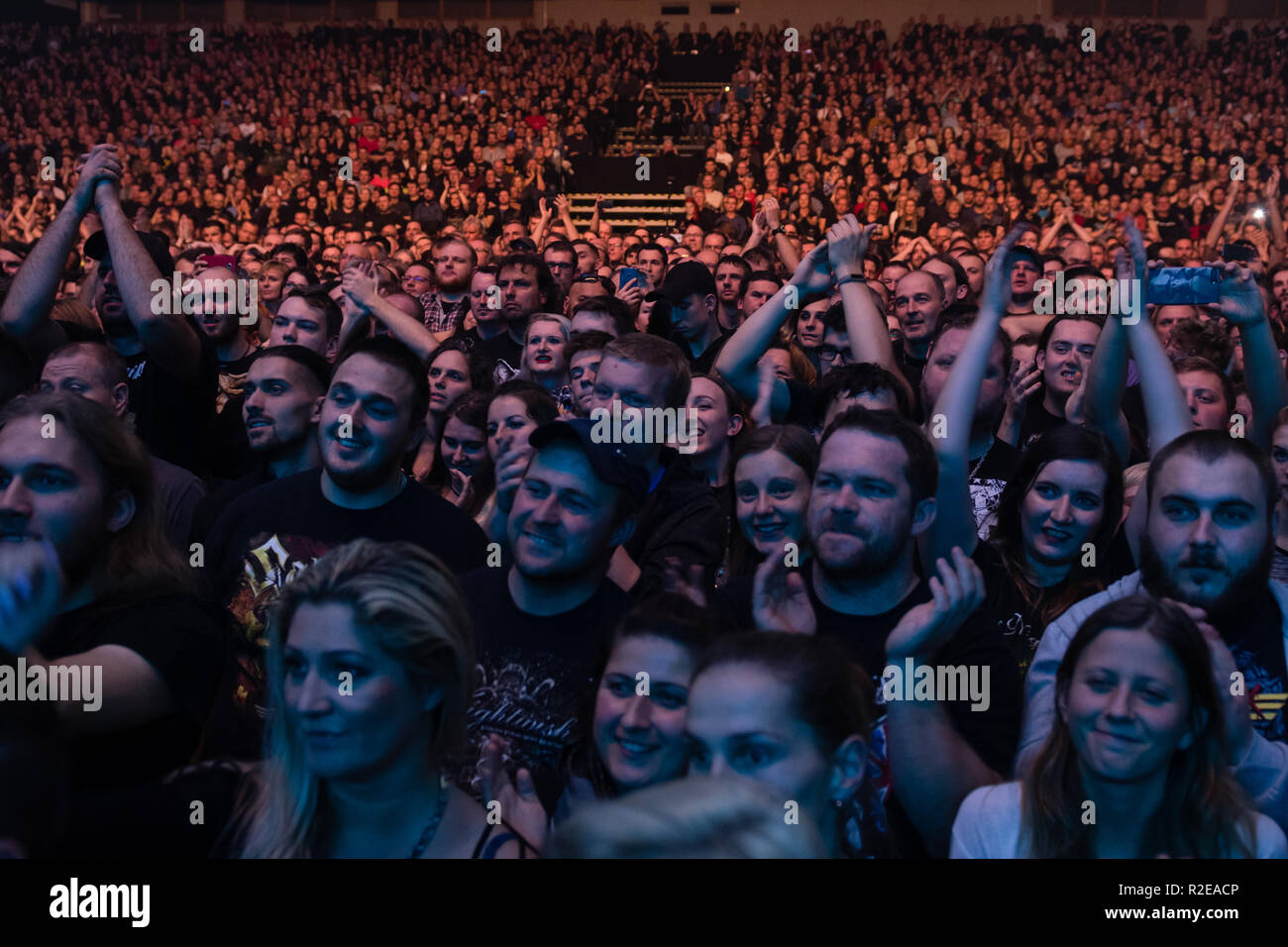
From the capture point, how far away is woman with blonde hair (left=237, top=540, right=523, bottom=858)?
6.93 ft

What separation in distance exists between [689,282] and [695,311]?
0.47 ft

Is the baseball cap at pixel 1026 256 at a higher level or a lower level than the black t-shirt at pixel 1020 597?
higher

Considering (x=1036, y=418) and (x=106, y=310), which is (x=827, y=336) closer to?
(x=1036, y=418)

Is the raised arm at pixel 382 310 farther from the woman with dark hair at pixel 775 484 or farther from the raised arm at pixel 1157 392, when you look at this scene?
the raised arm at pixel 1157 392

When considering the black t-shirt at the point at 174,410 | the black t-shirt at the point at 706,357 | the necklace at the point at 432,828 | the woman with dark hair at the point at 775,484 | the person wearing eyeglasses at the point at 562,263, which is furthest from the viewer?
the person wearing eyeglasses at the point at 562,263

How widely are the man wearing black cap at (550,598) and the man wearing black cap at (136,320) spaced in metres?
1.78

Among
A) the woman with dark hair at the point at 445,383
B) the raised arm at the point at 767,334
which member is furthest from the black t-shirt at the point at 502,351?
the raised arm at the point at 767,334

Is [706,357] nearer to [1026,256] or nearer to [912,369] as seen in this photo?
[912,369]

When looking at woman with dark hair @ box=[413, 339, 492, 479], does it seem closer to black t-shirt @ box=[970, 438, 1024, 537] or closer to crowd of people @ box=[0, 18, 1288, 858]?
crowd of people @ box=[0, 18, 1288, 858]

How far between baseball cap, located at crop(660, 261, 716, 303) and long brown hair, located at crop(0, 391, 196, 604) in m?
3.25

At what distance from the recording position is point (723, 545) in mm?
3473

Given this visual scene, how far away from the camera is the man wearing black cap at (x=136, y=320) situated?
4.22 metres
